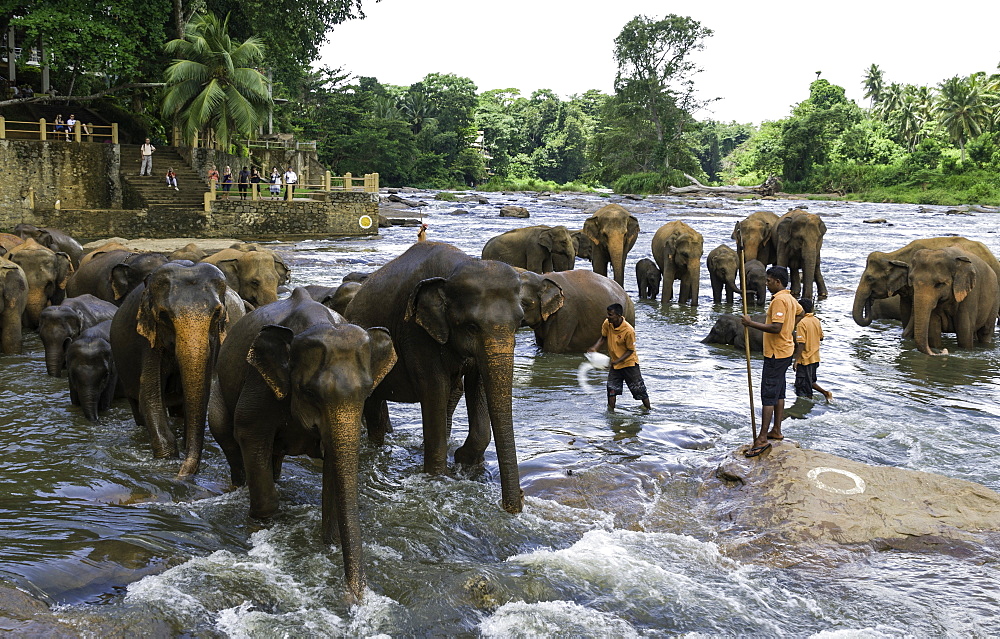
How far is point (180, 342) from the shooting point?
6473mm

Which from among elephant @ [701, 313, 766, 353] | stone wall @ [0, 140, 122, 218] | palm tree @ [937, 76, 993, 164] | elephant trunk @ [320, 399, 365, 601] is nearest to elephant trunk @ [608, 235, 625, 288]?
elephant @ [701, 313, 766, 353]

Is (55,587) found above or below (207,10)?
below

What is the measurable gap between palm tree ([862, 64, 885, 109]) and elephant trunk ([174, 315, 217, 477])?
97498 millimetres

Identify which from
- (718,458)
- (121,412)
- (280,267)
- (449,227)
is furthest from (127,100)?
(718,458)

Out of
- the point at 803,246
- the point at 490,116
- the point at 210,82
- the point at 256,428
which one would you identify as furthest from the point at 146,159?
the point at 490,116

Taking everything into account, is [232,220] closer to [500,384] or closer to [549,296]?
[549,296]

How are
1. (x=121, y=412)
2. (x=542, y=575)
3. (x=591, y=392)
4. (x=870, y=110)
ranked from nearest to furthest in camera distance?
(x=542, y=575)
(x=121, y=412)
(x=591, y=392)
(x=870, y=110)

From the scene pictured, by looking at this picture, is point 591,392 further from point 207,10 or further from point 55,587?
point 207,10

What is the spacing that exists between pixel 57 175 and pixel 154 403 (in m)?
27.0

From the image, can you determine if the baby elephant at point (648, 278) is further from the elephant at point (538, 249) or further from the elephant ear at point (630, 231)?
the elephant at point (538, 249)

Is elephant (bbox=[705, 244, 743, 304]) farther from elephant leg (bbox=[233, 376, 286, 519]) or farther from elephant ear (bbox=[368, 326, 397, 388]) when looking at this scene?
elephant ear (bbox=[368, 326, 397, 388])

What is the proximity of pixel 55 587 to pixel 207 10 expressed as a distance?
35.2 m

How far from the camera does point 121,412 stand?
8648mm

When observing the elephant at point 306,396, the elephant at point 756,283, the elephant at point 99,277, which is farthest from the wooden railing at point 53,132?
the elephant at point 306,396
